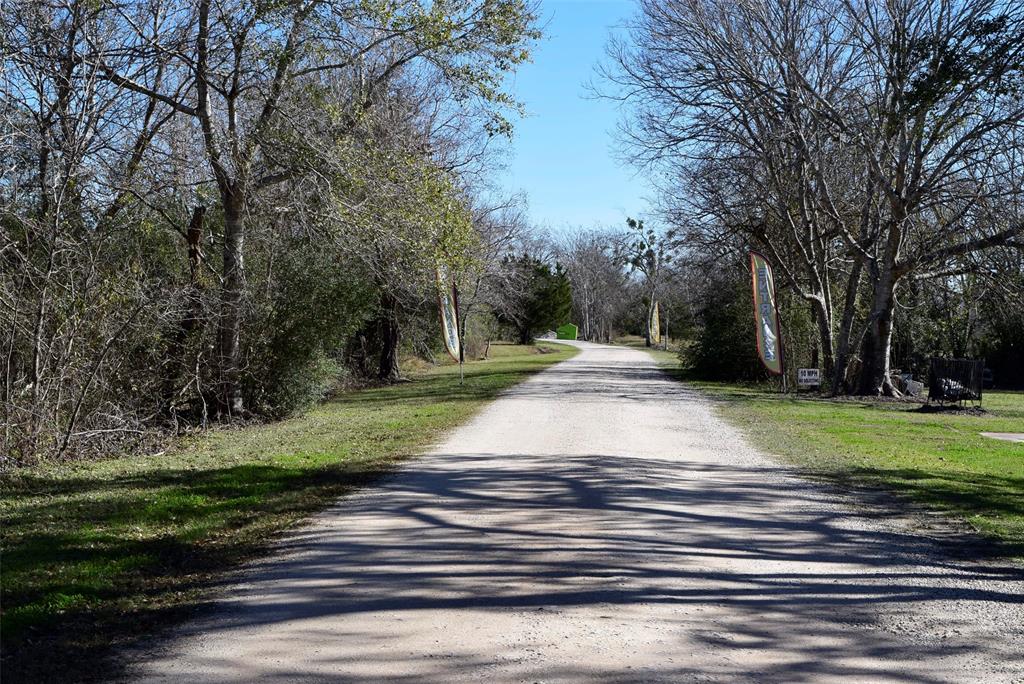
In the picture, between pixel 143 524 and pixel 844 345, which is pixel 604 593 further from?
pixel 844 345

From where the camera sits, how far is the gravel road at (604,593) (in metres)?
5.02

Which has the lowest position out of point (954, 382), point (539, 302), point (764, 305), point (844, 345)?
point (954, 382)

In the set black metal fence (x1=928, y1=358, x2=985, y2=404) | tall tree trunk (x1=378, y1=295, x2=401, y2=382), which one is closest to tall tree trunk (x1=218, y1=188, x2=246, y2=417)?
tall tree trunk (x1=378, y1=295, x2=401, y2=382)

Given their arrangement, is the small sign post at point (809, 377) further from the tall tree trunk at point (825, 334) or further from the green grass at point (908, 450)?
the tall tree trunk at point (825, 334)

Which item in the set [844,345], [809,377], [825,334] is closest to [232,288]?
[809,377]

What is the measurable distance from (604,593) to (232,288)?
41.7 feet

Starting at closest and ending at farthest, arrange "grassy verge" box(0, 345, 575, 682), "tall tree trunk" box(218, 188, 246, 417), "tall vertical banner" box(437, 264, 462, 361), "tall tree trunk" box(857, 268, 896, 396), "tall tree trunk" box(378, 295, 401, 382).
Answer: "grassy verge" box(0, 345, 575, 682), "tall tree trunk" box(218, 188, 246, 417), "tall vertical banner" box(437, 264, 462, 361), "tall tree trunk" box(857, 268, 896, 396), "tall tree trunk" box(378, 295, 401, 382)

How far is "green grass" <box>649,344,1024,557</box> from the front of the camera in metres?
9.84

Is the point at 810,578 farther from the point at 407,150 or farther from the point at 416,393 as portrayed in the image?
the point at 416,393

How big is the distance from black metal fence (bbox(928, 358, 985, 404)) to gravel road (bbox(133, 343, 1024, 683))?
1356 cm

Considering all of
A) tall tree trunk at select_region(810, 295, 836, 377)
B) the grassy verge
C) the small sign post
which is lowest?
the grassy verge

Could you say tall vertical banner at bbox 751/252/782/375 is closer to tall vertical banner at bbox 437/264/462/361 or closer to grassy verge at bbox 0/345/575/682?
tall vertical banner at bbox 437/264/462/361

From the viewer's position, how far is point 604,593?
20.6 feet

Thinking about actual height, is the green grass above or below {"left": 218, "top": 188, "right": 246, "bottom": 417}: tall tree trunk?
below
